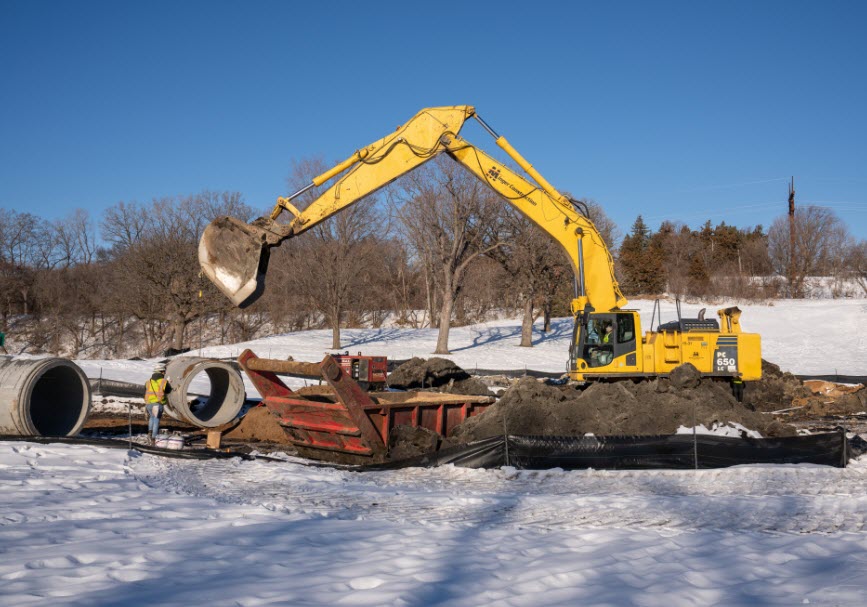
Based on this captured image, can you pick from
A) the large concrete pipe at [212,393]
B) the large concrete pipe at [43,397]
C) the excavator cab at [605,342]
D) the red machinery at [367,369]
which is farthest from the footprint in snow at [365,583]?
the red machinery at [367,369]

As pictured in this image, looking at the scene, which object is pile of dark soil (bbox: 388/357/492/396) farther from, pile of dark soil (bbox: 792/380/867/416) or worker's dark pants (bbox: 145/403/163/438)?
worker's dark pants (bbox: 145/403/163/438)

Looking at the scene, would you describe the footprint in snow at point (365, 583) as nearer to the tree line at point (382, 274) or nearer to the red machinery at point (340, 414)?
the red machinery at point (340, 414)

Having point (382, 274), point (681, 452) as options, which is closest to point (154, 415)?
point (681, 452)

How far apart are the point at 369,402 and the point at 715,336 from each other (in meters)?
8.18

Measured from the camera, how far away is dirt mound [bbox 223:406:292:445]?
588 inches

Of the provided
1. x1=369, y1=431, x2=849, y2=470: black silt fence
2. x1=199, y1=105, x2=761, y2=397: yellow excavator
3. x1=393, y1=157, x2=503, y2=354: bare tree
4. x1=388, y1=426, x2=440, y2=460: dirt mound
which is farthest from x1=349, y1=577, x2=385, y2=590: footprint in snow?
x1=393, y1=157, x2=503, y2=354: bare tree

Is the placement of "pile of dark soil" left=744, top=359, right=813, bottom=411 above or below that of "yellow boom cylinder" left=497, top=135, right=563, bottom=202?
below

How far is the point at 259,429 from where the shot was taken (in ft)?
49.9

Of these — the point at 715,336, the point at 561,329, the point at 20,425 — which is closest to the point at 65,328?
the point at 561,329

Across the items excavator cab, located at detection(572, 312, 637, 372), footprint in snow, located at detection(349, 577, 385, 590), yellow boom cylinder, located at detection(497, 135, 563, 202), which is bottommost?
footprint in snow, located at detection(349, 577, 385, 590)

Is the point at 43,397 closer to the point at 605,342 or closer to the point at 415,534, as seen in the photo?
the point at 415,534

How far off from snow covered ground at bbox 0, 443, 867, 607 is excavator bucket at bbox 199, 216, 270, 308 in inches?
135

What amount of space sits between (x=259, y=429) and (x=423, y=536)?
8.69 metres

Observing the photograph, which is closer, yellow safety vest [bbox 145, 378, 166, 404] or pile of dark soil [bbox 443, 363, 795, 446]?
pile of dark soil [bbox 443, 363, 795, 446]
